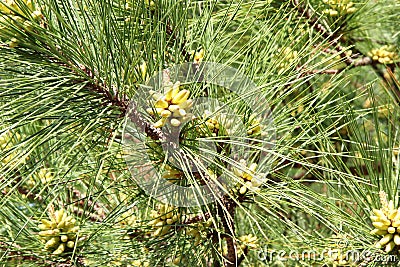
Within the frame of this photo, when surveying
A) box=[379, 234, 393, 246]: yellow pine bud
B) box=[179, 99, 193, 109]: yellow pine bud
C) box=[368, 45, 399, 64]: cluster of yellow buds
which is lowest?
box=[379, 234, 393, 246]: yellow pine bud

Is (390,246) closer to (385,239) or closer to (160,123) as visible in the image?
(385,239)

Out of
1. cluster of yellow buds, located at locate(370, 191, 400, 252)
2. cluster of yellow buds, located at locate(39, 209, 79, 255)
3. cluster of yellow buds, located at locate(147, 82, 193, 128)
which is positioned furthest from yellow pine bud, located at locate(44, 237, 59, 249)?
cluster of yellow buds, located at locate(370, 191, 400, 252)

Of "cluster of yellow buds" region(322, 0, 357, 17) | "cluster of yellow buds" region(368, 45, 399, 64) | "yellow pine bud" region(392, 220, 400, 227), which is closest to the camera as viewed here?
→ "yellow pine bud" region(392, 220, 400, 227)

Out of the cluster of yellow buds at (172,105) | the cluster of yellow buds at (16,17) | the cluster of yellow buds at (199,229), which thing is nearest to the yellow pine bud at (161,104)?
the cluster of yellow buds at (172,105)

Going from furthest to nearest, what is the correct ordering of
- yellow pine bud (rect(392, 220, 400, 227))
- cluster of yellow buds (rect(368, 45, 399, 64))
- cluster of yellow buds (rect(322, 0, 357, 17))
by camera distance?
1. cluster of yellow buds (rect(368, 45, 399, 64))
2. cluster of yellow buds (rect(322, 0, 357, 17))
3. yellow pine bud (rect(392, 220, 400, 227))

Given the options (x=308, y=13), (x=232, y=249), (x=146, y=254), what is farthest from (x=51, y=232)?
(x=308, y=13)

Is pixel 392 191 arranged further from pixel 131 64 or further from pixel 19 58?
pixel 19 58

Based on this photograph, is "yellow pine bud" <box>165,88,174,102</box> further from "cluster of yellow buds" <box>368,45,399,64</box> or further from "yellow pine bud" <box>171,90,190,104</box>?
"cluster of yellow buds" <box>368,45,399,64</box>
